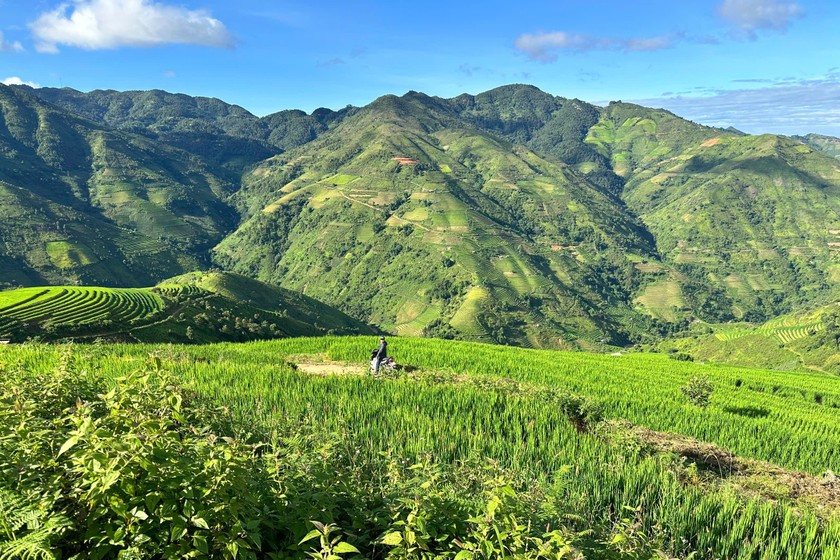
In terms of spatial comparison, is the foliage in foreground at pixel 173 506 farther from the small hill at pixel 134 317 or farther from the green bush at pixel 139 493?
the small hill at pixel 134 317

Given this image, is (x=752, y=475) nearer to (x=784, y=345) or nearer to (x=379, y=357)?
(x=379, y=357)

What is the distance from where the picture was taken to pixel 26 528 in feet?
11.5

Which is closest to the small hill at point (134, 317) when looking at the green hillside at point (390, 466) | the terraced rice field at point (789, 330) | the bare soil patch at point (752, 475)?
the green hillside at point (390, 466)

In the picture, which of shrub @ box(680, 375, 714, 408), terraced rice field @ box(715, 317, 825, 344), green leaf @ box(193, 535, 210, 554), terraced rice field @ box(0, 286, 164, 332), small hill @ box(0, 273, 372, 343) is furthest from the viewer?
terraced rice field @ box(715, 317, 825, 344)

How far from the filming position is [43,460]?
13.8ft

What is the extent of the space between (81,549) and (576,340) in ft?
691

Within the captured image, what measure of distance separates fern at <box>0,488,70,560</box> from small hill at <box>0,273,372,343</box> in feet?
252

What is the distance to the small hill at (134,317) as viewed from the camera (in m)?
72.8

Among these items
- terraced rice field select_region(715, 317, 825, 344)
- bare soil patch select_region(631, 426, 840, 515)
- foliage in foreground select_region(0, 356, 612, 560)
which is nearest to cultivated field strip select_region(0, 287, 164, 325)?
foliage in foreground select_region(0, 356, 612, 560)

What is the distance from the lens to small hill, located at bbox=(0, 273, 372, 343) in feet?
239

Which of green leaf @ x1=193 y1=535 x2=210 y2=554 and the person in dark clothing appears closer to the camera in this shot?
green leaf @ x1=193 y1=535 x2=210 y2=554

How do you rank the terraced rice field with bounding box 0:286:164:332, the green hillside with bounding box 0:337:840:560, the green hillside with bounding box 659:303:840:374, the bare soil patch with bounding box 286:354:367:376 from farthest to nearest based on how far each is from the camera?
the green hillside with bounding box 659:303:840:374 → the terraced rice field with bounding box 0:286:164:332 → the bare soil patch with bounding box 286:354:367:376 → the green hillside with bounding box 0:337:840:560

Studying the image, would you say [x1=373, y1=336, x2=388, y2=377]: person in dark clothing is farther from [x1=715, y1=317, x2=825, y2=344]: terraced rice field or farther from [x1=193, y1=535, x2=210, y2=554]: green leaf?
[x1=715, y1=317, x2=825, y2=344]: terraced rice field

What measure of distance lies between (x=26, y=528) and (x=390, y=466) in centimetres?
390
